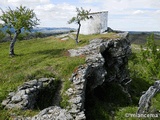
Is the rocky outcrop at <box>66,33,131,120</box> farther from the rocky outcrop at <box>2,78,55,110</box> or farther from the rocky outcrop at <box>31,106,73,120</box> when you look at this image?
the rocky outcrop at <box>2,78,55,110</box>

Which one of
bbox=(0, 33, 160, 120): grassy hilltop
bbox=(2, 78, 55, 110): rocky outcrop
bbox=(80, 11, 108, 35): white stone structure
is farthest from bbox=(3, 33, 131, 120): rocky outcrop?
bbox=(80, 11, 108, 35): white stone structure

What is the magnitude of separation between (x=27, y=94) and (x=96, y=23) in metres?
47.7

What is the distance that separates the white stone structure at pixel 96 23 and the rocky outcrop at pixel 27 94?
42739 millimetres

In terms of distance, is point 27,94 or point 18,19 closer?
point 27,94

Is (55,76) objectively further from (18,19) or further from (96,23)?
(96,23)

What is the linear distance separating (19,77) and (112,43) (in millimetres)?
18470

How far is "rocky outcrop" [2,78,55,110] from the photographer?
21562 millimetres

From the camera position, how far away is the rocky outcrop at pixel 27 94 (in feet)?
70.7

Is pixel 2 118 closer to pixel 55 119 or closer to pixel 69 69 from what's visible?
pixel 55 119

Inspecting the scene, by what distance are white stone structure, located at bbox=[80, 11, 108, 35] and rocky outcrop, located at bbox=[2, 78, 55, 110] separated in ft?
140

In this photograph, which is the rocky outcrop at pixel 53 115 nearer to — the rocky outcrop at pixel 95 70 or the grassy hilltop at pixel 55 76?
the grassy hilltop at pixel 55 76

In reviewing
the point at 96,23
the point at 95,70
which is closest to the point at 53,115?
the point at 95,70

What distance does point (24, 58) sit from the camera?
38719 mm

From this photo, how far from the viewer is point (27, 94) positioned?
22938 mm
